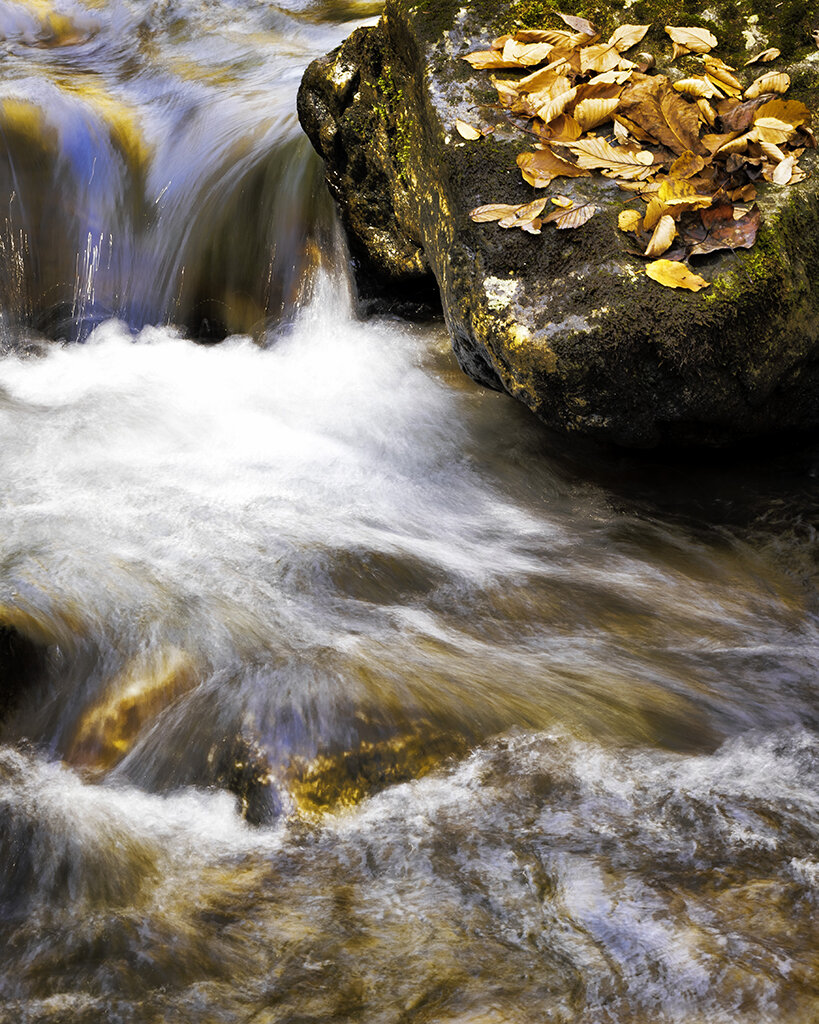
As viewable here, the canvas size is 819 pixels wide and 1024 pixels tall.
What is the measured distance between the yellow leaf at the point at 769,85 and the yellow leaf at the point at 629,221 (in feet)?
3.26

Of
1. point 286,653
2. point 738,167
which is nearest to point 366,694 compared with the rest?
point 286,653

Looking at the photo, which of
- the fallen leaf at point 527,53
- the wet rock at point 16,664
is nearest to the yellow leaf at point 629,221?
the fallen leaf at point 527,53

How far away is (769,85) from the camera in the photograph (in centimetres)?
372

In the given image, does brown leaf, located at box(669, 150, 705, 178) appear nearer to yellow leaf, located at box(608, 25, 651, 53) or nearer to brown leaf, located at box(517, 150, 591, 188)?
brown leaf, located at box(517, 150, 591, 188)

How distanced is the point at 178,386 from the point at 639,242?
288 cm

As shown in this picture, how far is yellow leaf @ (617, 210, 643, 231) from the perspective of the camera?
10.8 ft

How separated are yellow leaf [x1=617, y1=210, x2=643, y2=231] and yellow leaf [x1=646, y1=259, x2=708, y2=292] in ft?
0.67

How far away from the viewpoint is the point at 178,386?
16.4 feet

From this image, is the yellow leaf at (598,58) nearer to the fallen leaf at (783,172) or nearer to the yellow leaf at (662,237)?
the fallen leaf at (783,172)

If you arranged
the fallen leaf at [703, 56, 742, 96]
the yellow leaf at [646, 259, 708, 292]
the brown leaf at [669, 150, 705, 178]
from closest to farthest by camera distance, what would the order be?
the yellow leaf at [646, 259, 708, 292] < the brown leaf at [669, 150, 705, 178] < the fallen leaf at [703, 56, 742, 96]

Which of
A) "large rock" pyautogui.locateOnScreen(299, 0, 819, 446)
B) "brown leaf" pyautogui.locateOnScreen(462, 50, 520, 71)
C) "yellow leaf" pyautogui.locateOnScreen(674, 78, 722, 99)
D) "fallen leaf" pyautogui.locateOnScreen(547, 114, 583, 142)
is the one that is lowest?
"large rock" pyautogui.locateOnScreen(299, 0, 819, 446)

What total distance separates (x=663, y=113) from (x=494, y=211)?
2.92 ft

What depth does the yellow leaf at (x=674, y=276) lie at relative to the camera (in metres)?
3.14

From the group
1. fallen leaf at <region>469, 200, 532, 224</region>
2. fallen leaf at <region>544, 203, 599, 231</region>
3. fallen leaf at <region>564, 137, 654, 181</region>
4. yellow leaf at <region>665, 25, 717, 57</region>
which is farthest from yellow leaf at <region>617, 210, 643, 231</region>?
yellow leaf at <region>665, 25, 717, 57</region>
